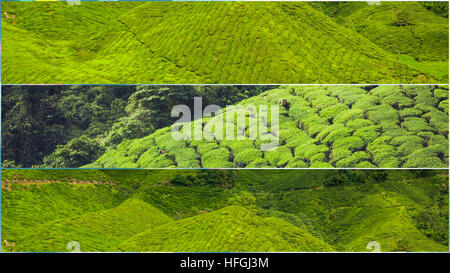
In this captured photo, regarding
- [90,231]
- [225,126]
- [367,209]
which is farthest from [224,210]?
[367,209]

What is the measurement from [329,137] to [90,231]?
581 cm

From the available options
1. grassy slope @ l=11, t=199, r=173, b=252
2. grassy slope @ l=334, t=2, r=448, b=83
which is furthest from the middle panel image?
grassy slope @ l=11, t=199, r=173, b=252

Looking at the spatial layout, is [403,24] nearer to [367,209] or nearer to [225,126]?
[367,209]

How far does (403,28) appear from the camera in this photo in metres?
12.2

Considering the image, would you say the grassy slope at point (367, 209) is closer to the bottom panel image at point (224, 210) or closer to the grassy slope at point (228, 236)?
the bottom panel image at point (224, 210)

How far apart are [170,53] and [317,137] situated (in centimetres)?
395

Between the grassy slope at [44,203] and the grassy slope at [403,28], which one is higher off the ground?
the grassy slope at [403,28]

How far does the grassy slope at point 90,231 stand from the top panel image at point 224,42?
10.3 feet

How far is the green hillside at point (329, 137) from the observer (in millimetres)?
11211

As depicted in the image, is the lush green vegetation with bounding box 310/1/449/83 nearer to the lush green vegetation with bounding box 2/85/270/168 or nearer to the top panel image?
the top panel image

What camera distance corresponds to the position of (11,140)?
11.4 m

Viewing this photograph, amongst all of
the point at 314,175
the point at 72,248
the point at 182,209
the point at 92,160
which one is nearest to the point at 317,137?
the point at 314,175

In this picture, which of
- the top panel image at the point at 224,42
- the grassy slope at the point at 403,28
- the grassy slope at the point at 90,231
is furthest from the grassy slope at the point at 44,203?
the grassy slope at the point at 403,28

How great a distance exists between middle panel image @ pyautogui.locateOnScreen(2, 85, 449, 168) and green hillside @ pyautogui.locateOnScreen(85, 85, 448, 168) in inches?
0.9
